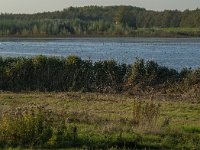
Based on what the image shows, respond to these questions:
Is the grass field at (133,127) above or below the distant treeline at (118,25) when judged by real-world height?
above

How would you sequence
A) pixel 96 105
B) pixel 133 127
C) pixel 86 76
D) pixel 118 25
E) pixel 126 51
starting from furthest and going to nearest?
pixel 118 25 → pixel 126 51 → pixel 86 76 → pixel 96 105 → pixel 133 127

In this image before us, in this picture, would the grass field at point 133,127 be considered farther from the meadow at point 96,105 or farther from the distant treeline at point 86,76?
the distant treeline at point 86,76

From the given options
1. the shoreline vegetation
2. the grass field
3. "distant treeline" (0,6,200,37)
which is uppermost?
the grass field

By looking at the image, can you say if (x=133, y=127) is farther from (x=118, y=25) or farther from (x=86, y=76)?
(x=118, y=25)

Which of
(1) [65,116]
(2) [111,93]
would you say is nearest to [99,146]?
(1) [65,116]

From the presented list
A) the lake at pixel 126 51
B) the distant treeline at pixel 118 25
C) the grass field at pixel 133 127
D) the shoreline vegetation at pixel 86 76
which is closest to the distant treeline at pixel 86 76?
the shoreline vegetation at pixel 86 76

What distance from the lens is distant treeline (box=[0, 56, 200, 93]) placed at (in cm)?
2978

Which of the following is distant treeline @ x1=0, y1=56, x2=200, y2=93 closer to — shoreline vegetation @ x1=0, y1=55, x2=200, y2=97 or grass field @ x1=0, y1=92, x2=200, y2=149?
shoreline vegetation @ x1=0, y1=55, x2=200, y2=97

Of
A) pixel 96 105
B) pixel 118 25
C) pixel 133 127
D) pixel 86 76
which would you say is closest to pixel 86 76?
pixel 86 76

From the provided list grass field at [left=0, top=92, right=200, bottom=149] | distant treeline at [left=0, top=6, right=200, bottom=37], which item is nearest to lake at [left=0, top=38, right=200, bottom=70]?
distant treeline at [left=0, top=6, right=200, bottom=37]

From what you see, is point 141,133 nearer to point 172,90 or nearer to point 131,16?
point 172,90

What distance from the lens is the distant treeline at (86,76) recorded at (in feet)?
97.7

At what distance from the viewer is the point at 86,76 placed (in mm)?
30594

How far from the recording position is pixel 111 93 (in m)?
28.8
